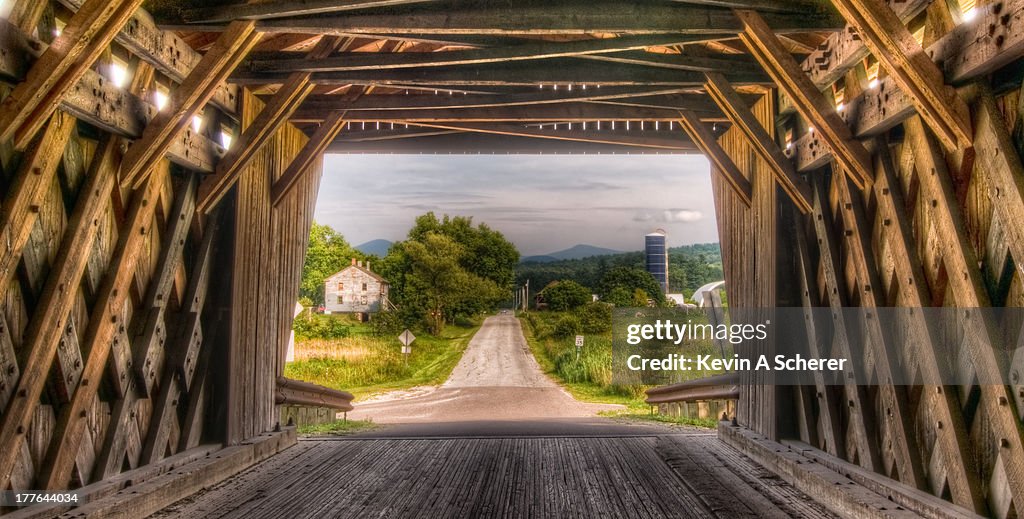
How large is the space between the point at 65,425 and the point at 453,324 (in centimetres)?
3084

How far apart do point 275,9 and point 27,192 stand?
162 centimetres

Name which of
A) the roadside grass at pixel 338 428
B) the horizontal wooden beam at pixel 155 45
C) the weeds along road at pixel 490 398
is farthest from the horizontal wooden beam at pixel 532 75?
the weeds along road at pixel 490 398

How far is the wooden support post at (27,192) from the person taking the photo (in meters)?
3.29

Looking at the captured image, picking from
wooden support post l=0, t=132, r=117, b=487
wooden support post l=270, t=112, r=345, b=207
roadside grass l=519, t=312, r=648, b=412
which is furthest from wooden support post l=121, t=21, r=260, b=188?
roadside grass l=519, t=312, r=648, b=412

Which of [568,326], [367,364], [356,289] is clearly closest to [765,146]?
[367,364]

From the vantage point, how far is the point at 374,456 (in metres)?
6.50

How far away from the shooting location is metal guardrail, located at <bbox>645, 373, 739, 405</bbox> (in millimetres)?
7203

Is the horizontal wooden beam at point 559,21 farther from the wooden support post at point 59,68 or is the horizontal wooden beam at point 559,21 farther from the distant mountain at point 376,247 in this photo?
the distant mountain at point 376,247

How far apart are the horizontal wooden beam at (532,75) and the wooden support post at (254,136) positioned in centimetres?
19

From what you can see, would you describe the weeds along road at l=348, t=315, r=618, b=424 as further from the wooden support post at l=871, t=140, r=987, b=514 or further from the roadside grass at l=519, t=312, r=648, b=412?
the wooden support post at l=871, t=140, r=987, b=514

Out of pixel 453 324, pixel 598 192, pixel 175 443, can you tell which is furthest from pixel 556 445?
pixel 598 192

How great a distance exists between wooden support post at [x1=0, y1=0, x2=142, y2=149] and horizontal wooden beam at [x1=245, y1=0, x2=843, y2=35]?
117cm

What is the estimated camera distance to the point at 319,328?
2889cm

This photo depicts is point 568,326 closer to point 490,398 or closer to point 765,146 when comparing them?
point 490,398
